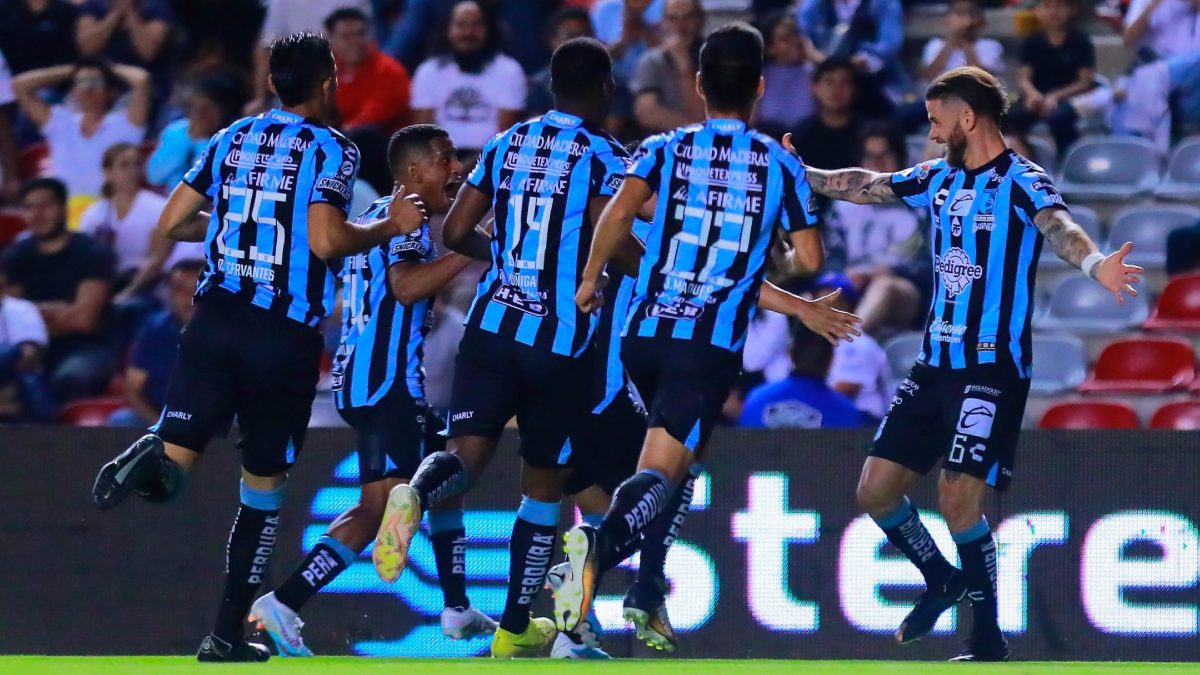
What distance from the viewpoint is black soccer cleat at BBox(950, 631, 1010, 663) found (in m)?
7.59

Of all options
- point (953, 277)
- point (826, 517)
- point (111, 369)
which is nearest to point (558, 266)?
point (953, 277)

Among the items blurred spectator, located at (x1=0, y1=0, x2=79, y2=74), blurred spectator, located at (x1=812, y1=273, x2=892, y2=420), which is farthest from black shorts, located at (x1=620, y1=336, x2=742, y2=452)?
blurred spectator, located at (x1=0, y1=0, x2=79, y2=74)

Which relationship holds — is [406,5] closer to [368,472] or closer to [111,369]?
[111,369]

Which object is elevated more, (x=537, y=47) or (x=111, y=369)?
(x=537, y=47)

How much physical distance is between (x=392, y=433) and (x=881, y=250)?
13.9ft

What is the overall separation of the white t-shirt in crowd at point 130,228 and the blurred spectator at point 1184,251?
602 cm

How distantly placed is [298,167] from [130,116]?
616 centimetres

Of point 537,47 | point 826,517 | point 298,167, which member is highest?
point 537,47

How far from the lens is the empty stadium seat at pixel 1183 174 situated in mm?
11938

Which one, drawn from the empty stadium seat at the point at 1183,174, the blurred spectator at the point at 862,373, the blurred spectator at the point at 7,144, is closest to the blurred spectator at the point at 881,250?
the blurred spectator at the point at 862,373

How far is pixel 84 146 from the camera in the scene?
12891 millimetres

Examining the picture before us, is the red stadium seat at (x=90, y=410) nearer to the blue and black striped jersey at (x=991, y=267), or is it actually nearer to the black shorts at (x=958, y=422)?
the black shorts at (x=958, y=422)

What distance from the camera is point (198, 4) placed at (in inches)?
526

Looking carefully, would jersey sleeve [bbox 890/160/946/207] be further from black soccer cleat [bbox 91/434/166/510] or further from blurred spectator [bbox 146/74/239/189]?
blurred spectator [bbox 146/74/239/189]
